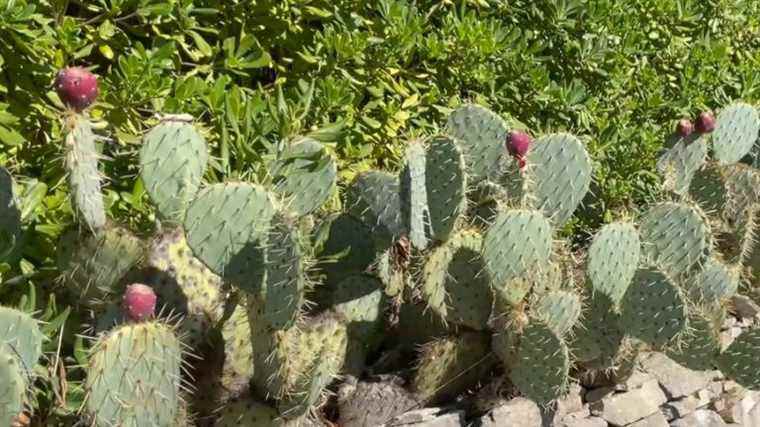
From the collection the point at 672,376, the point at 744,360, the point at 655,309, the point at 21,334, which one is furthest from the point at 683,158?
the point at 21,334

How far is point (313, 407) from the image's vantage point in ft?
12.1

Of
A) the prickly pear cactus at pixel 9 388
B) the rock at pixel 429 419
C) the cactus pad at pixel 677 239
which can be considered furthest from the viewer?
the cactus pad at pixel 677 239

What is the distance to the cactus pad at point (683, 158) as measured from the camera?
5.47 metres

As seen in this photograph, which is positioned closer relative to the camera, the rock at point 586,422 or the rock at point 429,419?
the rock at point 429,419

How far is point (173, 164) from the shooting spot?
3404 millimetres

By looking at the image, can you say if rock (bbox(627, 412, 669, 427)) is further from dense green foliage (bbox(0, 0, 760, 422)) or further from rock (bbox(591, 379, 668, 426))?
dense green foliage (bbox(0, 0, 760, 422))

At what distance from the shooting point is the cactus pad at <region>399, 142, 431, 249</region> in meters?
4.12

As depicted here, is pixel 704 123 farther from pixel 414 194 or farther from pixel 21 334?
pixel 21 334

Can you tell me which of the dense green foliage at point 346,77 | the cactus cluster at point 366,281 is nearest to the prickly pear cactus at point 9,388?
the cactus cluster at point 366,281

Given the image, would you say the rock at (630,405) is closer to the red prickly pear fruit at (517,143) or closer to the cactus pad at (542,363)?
the cactus pad at (542,363)

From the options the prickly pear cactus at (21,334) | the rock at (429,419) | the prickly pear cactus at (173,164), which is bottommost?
the rock at (429,419)

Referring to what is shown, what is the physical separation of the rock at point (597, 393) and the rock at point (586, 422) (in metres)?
0.10

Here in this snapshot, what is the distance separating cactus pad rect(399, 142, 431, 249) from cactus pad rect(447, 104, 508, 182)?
43 cm

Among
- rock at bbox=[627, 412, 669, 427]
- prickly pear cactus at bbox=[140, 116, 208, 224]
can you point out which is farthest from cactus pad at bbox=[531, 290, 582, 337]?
prickly pear cactus at bbox=[140, 116, 208, 224]
